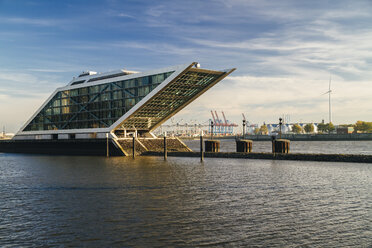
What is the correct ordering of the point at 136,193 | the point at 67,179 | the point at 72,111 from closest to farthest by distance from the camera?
the point at 136,193, the point at 67,179, the point at 72,111

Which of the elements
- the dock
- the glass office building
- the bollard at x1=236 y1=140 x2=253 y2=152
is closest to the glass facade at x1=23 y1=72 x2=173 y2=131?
the glass office building

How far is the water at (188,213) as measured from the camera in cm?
1647

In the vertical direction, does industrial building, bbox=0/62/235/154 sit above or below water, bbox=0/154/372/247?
above

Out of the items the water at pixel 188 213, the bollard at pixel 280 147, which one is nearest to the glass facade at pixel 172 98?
the bollard at pixel 280 147

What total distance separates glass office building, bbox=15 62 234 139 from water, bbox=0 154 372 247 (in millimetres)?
35673

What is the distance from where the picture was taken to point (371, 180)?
1398 inches

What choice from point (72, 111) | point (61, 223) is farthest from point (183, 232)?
point (72, 111)

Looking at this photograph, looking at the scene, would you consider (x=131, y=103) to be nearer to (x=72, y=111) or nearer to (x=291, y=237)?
(x=72, y=111)

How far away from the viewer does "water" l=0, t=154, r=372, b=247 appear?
648 inches

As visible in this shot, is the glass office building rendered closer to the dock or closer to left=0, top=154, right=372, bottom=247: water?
the dock

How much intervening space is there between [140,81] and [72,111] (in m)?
24.0

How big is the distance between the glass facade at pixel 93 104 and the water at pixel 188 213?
128 feet

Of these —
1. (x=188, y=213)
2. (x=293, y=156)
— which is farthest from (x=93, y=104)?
(x=188, y=213)

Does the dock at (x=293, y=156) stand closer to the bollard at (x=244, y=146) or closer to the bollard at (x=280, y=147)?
the bollard at (x=280, y=147)
